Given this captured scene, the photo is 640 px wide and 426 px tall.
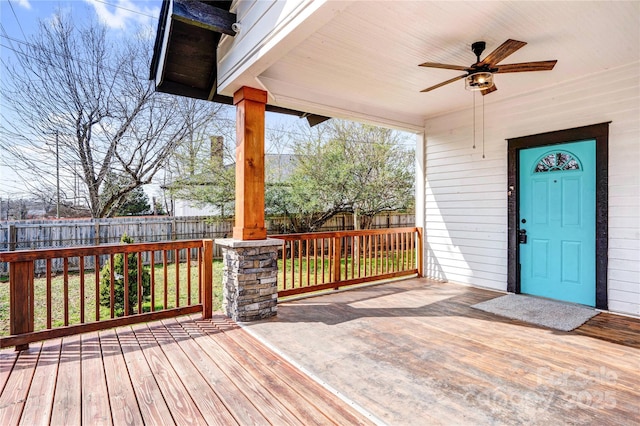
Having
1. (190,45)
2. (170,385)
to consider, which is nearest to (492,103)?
(190,45)

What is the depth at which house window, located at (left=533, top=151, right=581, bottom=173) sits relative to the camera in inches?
161

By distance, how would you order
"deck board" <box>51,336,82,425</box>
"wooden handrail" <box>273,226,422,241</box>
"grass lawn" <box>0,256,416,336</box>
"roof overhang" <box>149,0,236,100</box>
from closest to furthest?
1. "deck board" <box>51,336,82,425</box>
2. "roof overhang" <box>149,0,236,100</box>
3. "wooden handrail" <box>273,226,422,241</box>
4. "grass lawn" <box>0,256,416,336</box>

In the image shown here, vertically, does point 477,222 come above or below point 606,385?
above

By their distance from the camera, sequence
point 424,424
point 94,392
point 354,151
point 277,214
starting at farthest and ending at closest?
point 277,214
point 354,151
point 94,392
point 424,424

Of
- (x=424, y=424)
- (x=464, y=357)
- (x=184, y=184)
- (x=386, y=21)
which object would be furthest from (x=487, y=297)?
(x=184, y=184)

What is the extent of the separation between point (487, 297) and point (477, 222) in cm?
116

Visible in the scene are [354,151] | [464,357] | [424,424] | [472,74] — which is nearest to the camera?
[424,424]

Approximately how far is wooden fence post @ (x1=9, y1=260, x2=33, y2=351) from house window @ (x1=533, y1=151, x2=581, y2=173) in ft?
18.6

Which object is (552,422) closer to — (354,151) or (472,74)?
(472,74)

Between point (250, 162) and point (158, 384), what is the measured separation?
2.22 meters

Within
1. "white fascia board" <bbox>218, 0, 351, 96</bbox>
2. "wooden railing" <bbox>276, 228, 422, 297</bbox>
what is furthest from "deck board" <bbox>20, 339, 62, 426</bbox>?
"white fascia board" <bbox>218, 0, 351, 96</bbox>

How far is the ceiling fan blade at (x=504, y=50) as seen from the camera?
2.57 meters

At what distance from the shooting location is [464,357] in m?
2.71

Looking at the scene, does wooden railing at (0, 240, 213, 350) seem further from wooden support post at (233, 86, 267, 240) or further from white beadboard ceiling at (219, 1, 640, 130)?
white beadboard ceiling at (219, 1, 640, 130)
